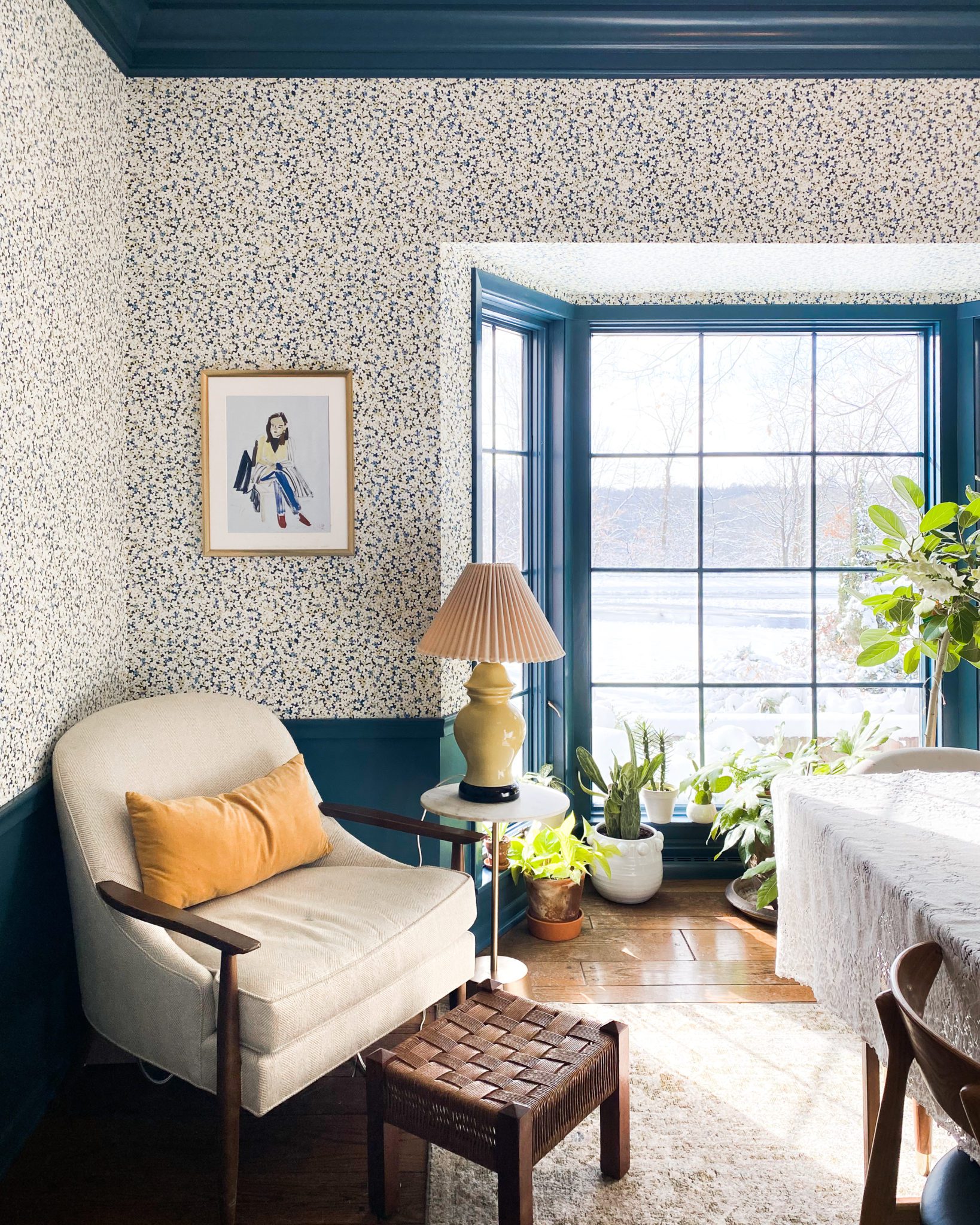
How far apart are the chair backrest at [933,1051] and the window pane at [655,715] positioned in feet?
8.05

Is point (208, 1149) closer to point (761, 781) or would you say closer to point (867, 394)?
point (761, 781)

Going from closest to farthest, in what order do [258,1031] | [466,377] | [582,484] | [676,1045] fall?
[258,1031] → [676,1045] → [466,377] → [582,484]

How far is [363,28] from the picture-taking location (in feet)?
8.97

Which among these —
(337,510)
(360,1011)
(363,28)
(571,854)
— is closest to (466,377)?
(337,510)

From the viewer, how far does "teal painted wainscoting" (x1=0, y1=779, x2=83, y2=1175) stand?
2070 mm

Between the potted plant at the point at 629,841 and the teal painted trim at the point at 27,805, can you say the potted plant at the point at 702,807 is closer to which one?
the potted plant at the point at 629,841

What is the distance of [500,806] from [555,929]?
84cm

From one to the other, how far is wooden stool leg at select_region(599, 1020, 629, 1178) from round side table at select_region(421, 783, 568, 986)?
530 millimetres

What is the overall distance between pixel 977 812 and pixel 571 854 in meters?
1.48

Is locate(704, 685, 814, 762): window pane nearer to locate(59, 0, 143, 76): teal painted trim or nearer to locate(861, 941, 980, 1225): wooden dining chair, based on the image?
locate(861, 941, 980, 1225): wooden dining chair

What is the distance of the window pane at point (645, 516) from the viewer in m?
3.63

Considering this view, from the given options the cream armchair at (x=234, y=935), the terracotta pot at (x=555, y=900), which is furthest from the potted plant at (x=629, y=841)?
the cream armchair at (x=234, y=935)

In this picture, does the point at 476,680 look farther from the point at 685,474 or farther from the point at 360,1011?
the point at 685,474

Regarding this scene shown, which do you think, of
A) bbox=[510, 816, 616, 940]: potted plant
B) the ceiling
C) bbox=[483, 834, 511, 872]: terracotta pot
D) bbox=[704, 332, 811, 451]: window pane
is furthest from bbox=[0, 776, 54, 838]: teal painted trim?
bbox=[704, 332, 811, 451]: window pane
